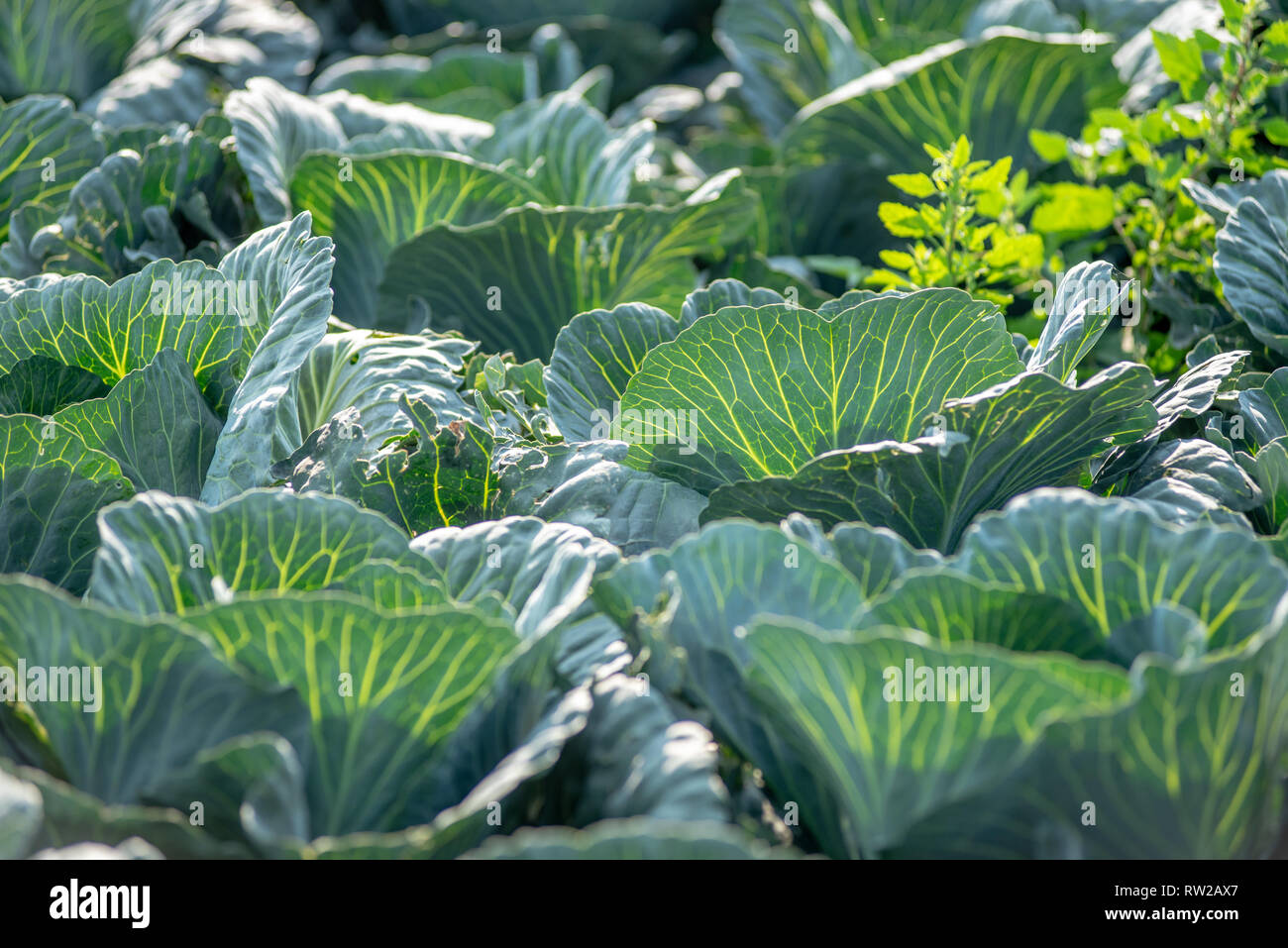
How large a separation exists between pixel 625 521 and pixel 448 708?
53cm

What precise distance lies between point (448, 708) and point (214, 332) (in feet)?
2.81

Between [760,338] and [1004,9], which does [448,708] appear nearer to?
[760,338]

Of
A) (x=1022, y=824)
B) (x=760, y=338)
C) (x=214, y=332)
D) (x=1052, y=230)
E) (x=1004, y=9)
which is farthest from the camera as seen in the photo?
(x=1004, y=9)

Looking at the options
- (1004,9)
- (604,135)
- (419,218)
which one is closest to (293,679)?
(419,218)

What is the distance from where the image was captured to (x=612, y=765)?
1.18 m

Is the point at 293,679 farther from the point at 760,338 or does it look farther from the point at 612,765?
the point at 760,338

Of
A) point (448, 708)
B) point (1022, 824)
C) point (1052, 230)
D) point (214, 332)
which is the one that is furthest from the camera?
point (1052, 230)

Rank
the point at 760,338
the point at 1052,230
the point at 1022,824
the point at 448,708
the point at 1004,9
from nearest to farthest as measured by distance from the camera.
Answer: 1. the point at 1022,824
2. the point at 448,708
3. the point at 760,338
4. the point at 1052,230
5. the point at 1004,9

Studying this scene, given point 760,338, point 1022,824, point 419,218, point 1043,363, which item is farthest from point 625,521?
point 419,218

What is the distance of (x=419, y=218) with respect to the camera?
241 centimetres

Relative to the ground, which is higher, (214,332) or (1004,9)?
(1004,9)
